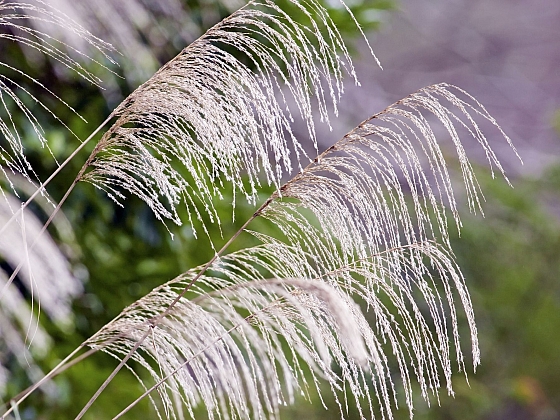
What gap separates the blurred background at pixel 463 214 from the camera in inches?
73.1

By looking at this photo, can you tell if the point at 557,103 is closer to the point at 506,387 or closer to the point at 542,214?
the point at 542,214

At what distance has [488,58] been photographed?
816cm

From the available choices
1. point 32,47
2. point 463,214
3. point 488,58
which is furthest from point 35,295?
point 488,58

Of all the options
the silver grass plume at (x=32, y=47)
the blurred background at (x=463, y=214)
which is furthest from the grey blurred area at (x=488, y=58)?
the silver grass plume at (x=32, y=47)

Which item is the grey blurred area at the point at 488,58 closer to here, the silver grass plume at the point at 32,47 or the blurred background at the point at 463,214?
the blurred background at the point at 463,214

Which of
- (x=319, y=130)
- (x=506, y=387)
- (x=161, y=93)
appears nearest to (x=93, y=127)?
(x=161, y=93)

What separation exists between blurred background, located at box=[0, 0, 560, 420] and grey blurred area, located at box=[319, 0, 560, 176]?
2 cm

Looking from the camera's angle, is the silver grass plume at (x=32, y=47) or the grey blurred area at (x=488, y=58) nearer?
the silver grass plume at (x=32, y=47)

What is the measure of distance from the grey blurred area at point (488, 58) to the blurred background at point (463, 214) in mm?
17

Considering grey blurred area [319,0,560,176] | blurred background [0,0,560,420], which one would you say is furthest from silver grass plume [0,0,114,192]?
grey blurred area [319,0,560,176]

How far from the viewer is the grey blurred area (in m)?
7.86

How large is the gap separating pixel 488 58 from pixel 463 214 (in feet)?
9.54

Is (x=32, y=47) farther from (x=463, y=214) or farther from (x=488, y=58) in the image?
(x=488, y=58)

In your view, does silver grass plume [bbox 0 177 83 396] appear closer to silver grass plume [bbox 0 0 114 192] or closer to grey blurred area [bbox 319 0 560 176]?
silver grass plume [bbox 0 0 114 192]
